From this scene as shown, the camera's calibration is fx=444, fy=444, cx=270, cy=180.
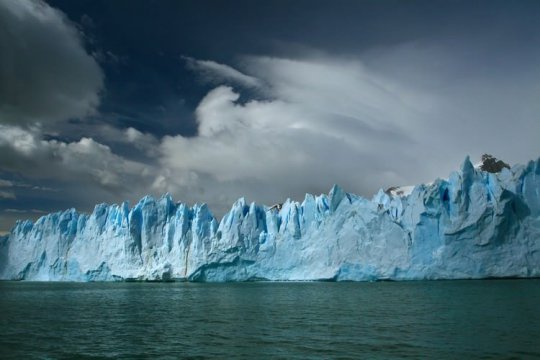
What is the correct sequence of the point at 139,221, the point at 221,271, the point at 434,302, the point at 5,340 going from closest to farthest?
1. the point at 5,340
2. the point at 434,302
3. the point at 221,271
4. the point at 139,221

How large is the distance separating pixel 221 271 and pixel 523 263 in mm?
26228

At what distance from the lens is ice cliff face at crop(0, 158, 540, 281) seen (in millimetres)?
32875

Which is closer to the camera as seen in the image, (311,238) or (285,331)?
(285,331)

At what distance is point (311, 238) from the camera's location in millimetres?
40375

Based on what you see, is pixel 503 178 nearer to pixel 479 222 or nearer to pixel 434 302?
pixel 479 222

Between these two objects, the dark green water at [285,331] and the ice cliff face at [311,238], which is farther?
the ice cliff face at [311,238]

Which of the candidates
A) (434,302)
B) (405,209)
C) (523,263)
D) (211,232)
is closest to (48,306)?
(434,302)

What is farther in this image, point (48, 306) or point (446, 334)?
point (48, 306)

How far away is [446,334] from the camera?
38.8 ft

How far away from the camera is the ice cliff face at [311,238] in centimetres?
3288

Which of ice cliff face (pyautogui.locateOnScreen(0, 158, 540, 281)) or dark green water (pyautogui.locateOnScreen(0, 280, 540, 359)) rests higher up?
ice cliff face (pyautogui.locateOnScreen(0, 158, 540, 281))

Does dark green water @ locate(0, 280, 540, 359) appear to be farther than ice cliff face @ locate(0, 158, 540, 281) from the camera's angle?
No

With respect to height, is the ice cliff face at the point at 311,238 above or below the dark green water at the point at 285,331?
above

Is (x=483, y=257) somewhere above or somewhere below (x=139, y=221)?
below
